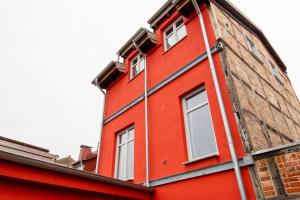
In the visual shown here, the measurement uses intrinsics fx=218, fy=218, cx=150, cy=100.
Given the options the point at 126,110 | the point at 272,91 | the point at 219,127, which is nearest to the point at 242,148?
the point at 219,127

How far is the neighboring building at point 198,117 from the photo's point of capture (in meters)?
4.47

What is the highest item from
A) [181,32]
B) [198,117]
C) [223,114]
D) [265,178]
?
[181,32]

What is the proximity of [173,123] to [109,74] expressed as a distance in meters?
5.21

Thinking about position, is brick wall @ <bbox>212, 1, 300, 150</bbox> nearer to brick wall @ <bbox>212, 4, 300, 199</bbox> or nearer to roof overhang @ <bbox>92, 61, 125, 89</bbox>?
brick wall @ <bbox>212, 4, 300, 199</bbox>

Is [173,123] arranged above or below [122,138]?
below

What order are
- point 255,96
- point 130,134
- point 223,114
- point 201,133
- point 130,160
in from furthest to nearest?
1. point 130,134
2. point 130,160
3. point 255,96
4. point 201,133
5. point 223,114

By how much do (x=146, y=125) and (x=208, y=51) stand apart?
3.10 m

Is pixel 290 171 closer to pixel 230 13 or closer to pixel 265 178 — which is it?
pixel 265 178

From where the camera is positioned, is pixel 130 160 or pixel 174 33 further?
pixel 174 33

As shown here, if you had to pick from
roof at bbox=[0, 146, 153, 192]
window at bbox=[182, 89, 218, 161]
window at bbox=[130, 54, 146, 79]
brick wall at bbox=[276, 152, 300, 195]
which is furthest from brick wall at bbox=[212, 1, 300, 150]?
window at bbox=[130, 54, 146, 79]

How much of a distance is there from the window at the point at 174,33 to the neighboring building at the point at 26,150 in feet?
18.2

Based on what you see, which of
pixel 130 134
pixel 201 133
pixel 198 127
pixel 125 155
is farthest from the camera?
pixel 130 134

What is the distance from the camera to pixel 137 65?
996 centimetres

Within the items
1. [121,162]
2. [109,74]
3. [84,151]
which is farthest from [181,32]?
[84,151]
